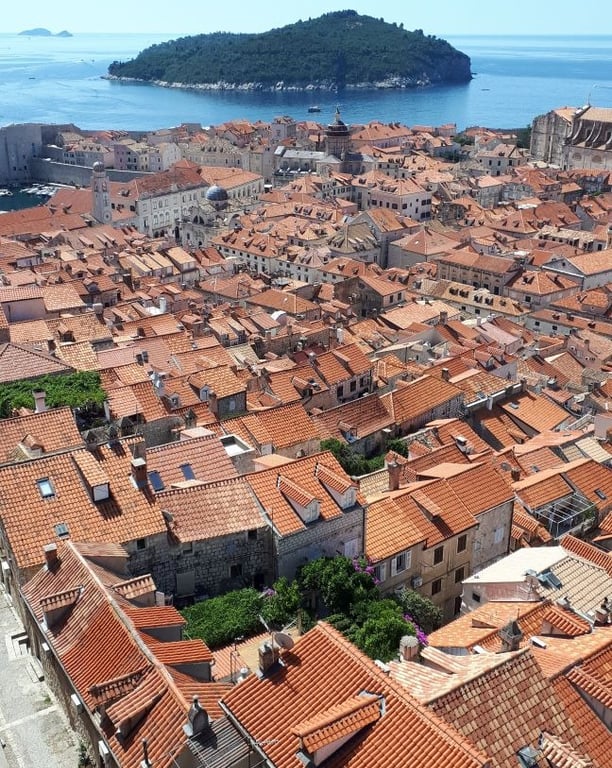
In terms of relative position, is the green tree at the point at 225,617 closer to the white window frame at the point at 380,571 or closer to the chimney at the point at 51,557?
the chimney at the point at 51,557

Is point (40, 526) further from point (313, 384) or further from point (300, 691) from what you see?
point (313, 384)

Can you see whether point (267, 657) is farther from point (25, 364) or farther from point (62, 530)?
point (25, 364)

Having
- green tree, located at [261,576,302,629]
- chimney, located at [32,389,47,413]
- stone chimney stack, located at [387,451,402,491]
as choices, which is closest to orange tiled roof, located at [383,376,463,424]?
stone chimney stack, located at [387,451,402,491]

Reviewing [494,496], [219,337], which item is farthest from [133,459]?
[219,337]

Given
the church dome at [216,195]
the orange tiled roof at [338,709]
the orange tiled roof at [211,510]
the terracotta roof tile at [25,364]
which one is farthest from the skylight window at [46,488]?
the church dome at [216,195]

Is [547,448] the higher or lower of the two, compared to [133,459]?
lower

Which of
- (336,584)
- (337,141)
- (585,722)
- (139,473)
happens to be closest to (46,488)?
(139,473)
